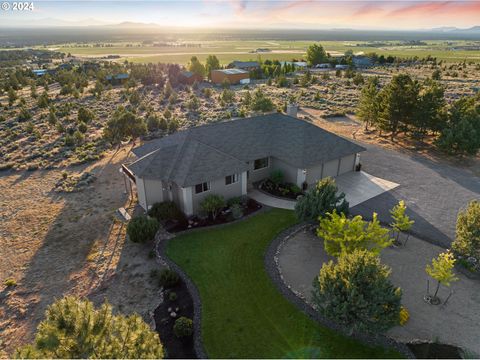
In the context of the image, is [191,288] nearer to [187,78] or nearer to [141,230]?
[141,230]

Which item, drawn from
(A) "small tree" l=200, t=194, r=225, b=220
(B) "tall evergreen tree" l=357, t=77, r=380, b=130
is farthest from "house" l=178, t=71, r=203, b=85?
(A) "small tree" l=200, t=194, r=225, b=220

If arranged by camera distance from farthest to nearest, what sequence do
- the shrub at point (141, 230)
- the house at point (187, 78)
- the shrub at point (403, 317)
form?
the house at point (187, 78), the shrub at point (141, 230), the shrub at point (403, 317)

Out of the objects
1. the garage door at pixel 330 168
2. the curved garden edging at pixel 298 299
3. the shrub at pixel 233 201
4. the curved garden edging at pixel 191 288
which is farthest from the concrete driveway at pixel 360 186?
the curved garden edging at pixel 191 288

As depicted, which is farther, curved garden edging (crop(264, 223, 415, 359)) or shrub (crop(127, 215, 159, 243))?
shrub (crop(127, 215, 159, 243))

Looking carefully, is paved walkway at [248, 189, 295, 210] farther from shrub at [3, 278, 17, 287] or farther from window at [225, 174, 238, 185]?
shrub at [3, 278, 17, 287]

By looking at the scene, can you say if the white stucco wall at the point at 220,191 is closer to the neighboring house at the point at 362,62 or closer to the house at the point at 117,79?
the house at the point at 117,79

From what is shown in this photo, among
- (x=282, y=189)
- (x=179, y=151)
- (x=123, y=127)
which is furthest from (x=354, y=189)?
(x=123, y=127)
